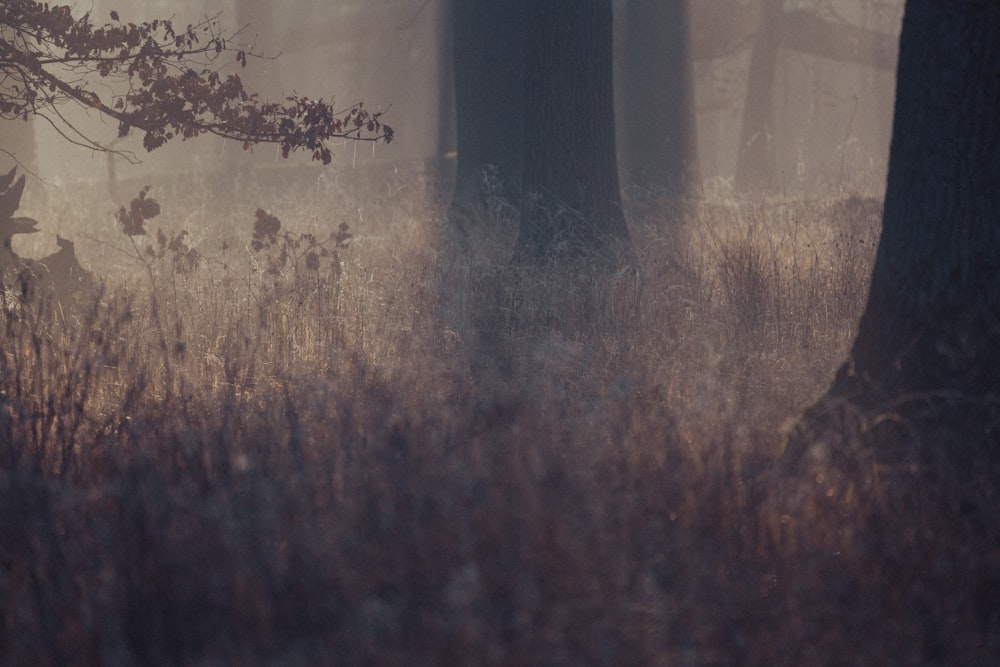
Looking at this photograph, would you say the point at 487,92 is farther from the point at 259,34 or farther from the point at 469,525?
the point at 259,34

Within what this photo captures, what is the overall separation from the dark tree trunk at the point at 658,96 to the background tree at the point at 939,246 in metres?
10.5

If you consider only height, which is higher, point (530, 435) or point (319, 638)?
point (530, 435)

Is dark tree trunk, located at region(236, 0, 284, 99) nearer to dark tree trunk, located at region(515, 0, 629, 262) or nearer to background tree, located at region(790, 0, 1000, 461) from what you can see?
dark tree trunk, located at region(515, 0, 629, 262)

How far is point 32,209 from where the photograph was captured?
1230 centimetres

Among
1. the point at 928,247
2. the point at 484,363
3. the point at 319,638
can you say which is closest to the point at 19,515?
the point at 319,638

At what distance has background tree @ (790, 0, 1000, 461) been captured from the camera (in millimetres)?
3346

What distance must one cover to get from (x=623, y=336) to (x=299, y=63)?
2297 centimetres

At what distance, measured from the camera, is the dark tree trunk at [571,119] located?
297 inches

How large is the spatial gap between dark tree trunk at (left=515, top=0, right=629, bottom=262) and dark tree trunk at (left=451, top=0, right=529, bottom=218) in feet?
8.37

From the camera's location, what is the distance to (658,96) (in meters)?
15.3

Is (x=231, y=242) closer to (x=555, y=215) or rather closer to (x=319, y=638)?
(x=555, y=215)

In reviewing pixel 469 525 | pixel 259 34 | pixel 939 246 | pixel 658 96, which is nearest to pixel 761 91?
pixel 658 96

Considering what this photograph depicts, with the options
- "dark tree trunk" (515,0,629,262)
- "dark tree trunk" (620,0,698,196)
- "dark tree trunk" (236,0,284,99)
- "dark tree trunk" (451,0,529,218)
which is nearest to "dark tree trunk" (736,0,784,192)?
"dark tree trunk" (620,0,698,196)

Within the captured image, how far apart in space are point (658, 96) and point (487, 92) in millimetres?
5541
